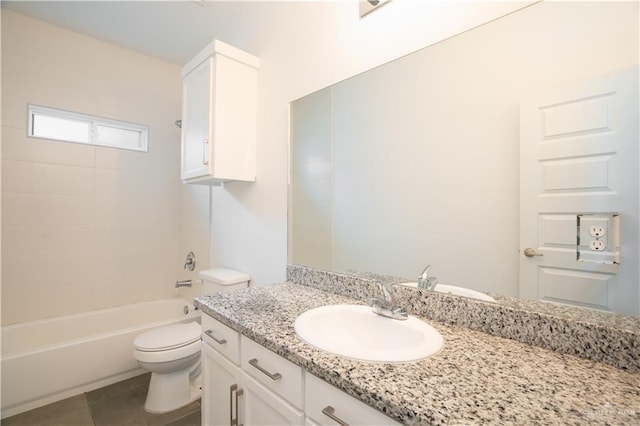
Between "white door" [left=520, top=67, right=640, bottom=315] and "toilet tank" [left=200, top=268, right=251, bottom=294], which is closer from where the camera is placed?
"white door" [left=520, top=67, right=640, bottom=315]

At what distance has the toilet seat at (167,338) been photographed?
70.7 inches

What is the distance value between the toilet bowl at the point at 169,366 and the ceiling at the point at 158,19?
200cm

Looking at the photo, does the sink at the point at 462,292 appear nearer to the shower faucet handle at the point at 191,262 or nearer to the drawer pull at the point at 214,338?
the drawer pull at the point at 214,338

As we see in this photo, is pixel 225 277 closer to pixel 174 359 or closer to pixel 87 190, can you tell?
pixel 174 359

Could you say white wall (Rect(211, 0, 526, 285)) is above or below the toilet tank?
above

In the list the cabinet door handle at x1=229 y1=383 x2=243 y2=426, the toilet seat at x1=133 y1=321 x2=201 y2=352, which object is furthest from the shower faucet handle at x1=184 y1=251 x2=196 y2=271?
the cabinet door handle at x1=229 y1=383 x2=243 y2=426

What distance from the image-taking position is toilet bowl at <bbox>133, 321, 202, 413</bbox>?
178cm

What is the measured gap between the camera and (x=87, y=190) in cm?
242

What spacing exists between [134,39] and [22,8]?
683 mm

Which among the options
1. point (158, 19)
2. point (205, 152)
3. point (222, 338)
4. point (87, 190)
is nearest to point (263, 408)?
point (222, 338)

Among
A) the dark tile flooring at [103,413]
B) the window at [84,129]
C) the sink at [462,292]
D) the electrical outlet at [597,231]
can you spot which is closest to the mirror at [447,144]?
the sink at [462,292]

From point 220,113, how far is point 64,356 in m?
1.91

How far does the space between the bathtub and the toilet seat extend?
30 centimetres

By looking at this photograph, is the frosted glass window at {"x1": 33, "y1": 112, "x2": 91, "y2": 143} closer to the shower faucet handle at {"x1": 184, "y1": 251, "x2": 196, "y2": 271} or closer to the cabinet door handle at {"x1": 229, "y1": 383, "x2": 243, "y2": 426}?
the shower faucet handle at {"x1": 184, "y1": 251, "x2": 196, "y2": 271}
